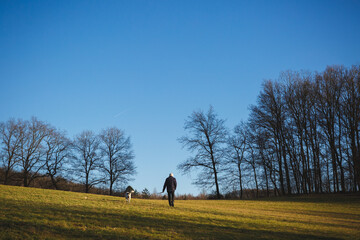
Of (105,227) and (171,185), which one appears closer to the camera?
(105,227)

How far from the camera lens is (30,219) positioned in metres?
9.40

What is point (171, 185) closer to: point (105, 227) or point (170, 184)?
point (170, 184)

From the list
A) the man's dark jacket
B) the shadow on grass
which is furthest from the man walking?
the shadow on grass

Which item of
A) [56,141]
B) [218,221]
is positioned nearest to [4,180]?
[56,141]

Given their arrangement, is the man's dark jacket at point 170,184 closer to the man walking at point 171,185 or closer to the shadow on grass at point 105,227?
the man walking at point 171,185

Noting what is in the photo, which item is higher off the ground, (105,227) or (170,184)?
(170,184)

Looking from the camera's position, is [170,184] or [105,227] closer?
[105,227]

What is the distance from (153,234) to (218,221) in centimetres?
458

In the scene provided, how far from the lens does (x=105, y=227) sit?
9.18 m

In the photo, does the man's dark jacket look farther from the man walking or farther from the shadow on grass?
the shadow on grass

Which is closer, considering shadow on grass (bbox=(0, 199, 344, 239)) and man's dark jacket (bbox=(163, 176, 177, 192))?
shadow on grass (bbox=(0, 199, 344, 239))

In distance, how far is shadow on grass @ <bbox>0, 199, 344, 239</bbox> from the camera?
803cm

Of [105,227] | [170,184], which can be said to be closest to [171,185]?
[170,184]

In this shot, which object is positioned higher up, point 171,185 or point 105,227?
point 171,185
